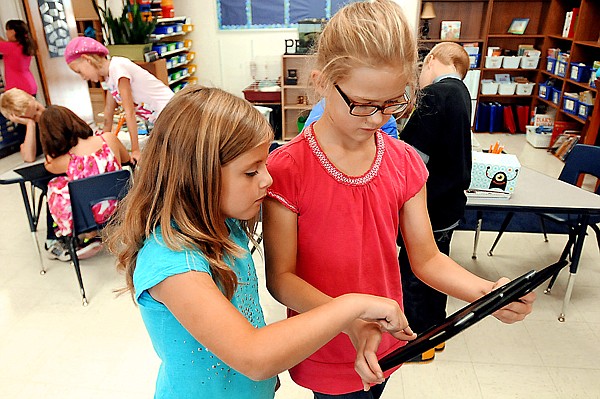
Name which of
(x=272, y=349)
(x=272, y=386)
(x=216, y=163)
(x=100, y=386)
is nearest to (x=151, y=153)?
(x=216, y=163)

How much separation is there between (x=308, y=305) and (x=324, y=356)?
0.72 ft

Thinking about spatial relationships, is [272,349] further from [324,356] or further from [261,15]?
[261,15]

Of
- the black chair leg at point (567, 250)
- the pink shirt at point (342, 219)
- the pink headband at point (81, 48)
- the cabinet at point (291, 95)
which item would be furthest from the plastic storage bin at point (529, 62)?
the pink shirt at point (342, 219)

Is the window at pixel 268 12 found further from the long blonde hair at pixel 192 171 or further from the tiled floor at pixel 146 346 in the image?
the long blonde hair at pixel 192 171

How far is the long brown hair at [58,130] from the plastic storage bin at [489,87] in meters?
5.14

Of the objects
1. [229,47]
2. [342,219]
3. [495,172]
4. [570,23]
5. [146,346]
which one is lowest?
[146,346]

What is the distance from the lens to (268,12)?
6.40 meters

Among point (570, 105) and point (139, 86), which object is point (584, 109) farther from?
point (139, 86)

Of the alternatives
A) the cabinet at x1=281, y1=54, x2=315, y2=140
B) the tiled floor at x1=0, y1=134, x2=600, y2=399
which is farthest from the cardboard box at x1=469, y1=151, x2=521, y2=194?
the cabinet at x1=281, y1=54, x2=315, y2=140

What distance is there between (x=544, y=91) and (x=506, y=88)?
47 cm

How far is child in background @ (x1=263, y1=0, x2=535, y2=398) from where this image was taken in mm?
836

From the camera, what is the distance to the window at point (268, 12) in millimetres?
6328

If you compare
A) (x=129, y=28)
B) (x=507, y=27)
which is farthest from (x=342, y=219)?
(x=507, y=27)

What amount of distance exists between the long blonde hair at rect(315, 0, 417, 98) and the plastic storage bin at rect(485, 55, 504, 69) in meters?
5.76
